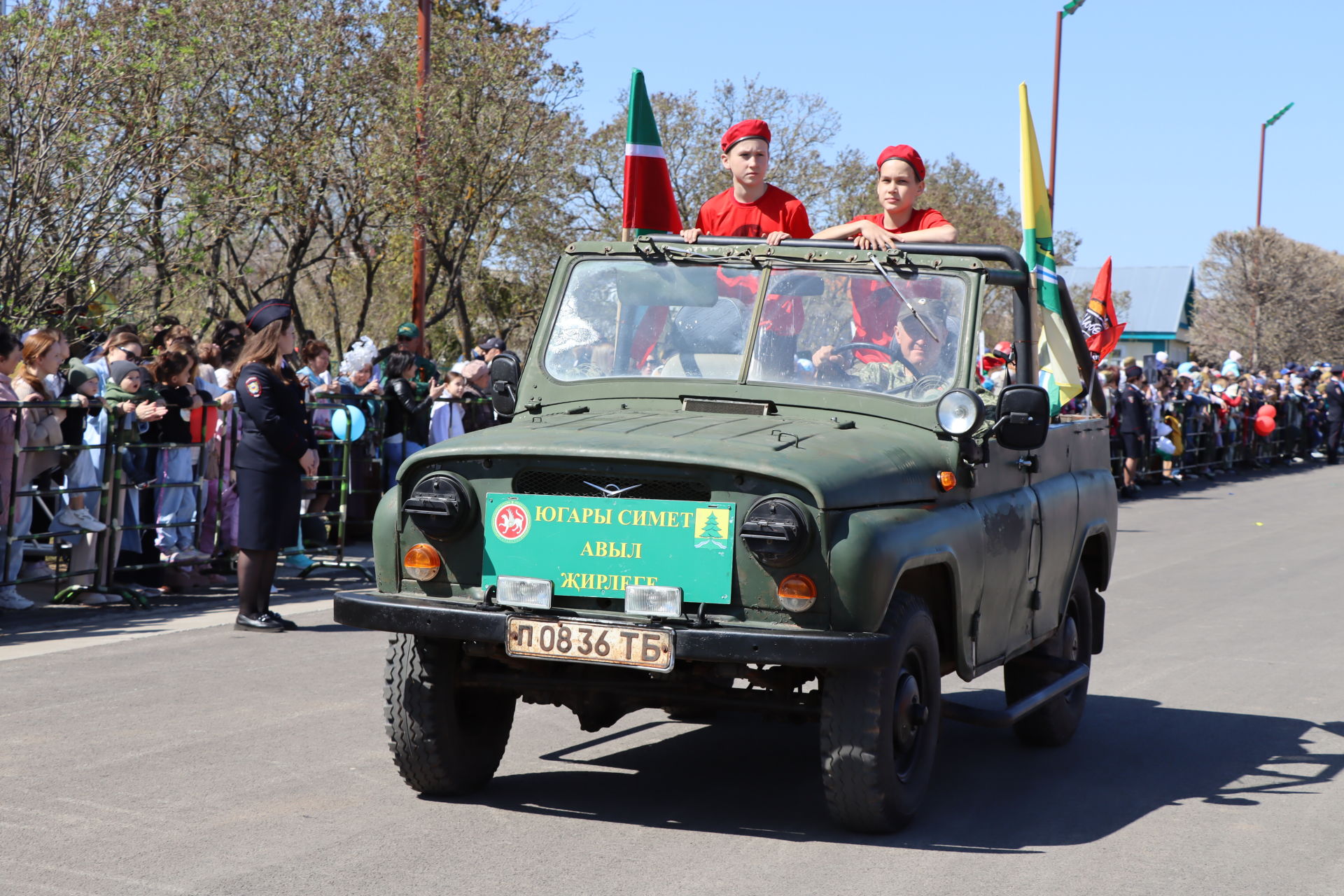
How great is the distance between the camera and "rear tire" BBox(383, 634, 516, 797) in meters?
5.65

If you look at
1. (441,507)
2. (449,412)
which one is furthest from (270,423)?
(449,412)

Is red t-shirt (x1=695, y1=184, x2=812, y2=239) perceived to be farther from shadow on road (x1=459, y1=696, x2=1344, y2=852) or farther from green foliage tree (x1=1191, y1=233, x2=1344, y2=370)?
green foliage tree (x1=1191, y1=233, x2=1344, y2=370)

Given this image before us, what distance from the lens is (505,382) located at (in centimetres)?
662

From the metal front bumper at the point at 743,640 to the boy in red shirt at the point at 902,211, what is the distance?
8.13 feet

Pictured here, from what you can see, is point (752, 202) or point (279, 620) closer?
point (752, 202)

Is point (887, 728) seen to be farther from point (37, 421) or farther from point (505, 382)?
point (37, 421)

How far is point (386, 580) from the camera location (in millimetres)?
5590

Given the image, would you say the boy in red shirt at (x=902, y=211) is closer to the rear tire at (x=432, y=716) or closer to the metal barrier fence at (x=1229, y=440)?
the rear tire at (x=432, y=716)

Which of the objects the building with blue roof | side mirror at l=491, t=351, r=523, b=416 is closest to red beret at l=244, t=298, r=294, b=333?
side mirror at l=491, t=351, r=523, b=416

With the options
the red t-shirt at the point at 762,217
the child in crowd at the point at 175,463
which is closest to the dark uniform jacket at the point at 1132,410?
the child in crowd at the point at 175,463

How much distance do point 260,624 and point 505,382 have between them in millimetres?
4125

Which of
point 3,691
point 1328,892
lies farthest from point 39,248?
point 1328,892

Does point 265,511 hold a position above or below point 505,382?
below

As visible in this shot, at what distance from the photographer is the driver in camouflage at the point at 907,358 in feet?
20.1
